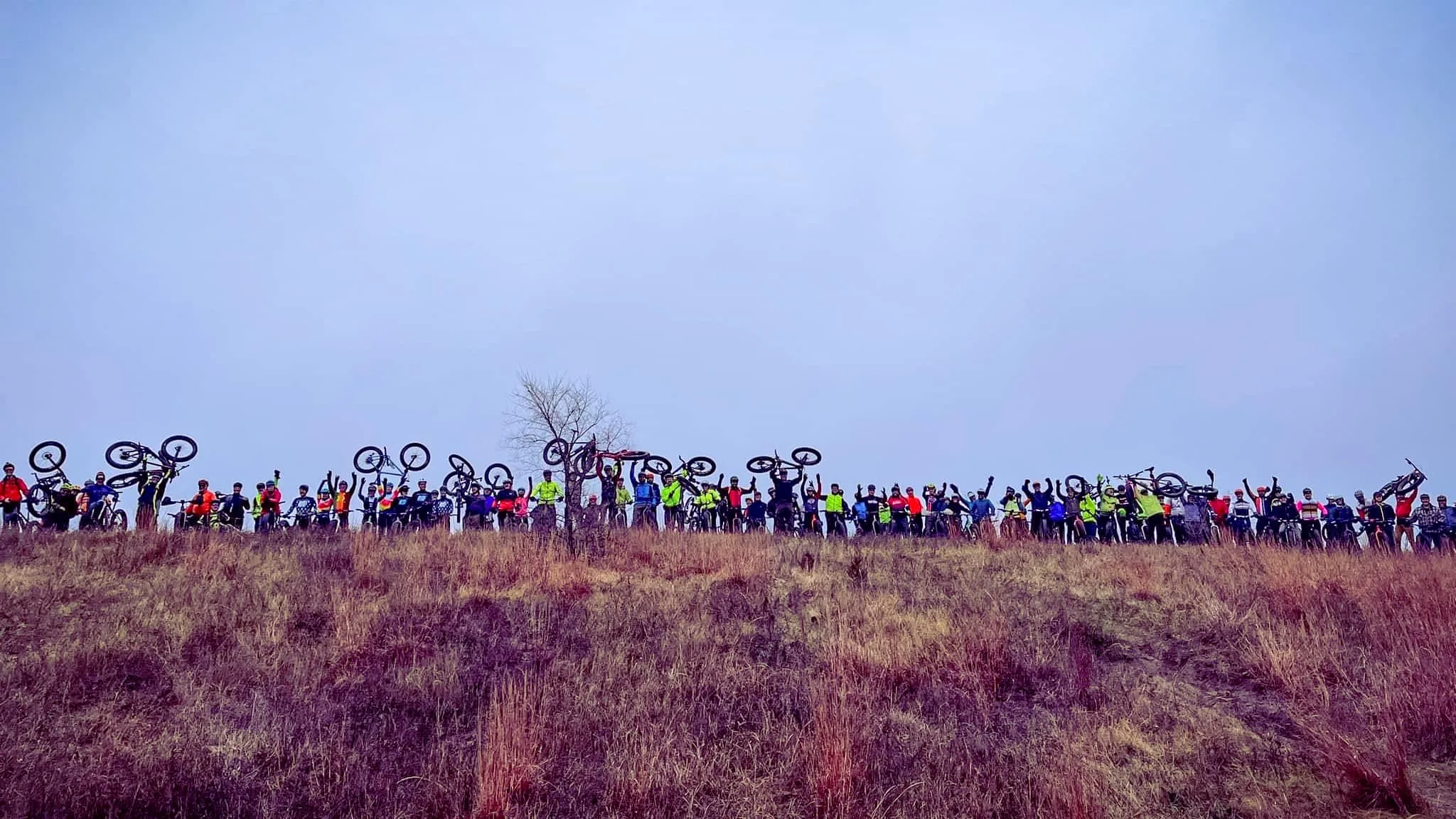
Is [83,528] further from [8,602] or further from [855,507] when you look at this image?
[855,507]

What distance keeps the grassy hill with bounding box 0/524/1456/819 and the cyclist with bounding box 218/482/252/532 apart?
214 inches

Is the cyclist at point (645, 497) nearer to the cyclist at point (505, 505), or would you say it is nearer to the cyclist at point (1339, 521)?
the cyclist at point (505, 505)

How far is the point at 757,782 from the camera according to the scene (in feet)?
22.1

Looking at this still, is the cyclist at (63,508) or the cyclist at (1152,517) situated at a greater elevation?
the cyclist at (63,508)

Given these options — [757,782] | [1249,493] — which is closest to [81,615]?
[757,782]

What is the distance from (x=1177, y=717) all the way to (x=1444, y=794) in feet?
6.71

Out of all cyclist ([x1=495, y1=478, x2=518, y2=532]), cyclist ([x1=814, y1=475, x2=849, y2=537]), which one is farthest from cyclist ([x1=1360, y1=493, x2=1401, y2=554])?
cyclist ([x1=495, y1=478, x2=518, y2=532])

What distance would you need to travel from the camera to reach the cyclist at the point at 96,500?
1698 centimetres

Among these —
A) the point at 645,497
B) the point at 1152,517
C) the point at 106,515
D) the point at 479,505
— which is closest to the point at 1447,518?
the point at 1152,517

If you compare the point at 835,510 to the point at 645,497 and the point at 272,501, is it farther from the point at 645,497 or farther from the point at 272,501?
the point at 272,501

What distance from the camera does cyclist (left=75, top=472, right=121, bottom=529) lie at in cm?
1698

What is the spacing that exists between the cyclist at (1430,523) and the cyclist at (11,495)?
29566mm

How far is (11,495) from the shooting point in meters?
16.8

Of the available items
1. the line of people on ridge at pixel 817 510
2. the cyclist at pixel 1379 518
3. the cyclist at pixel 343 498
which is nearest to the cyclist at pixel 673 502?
the line of people on ridge at pixel 817 510
